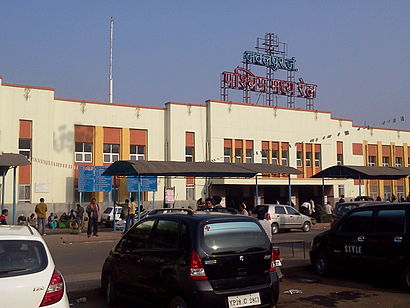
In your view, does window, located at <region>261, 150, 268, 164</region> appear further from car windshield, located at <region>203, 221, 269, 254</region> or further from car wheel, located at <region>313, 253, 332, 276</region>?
car windshield, located at <region>203, 221, 269, 254</region>

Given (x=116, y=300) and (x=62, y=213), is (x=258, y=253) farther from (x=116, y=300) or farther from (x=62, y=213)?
(x=62, y=213)

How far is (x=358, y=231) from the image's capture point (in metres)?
10.9

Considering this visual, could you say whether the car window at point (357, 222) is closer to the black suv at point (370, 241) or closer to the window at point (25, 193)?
the black suv at point (370, 241)

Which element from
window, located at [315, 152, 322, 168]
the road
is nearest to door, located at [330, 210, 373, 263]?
the road

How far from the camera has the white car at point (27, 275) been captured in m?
5.29

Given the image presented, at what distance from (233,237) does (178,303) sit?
3.91ft

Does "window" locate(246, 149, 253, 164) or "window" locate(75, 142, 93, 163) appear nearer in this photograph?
"window" locate(75, 142, 93, 163)

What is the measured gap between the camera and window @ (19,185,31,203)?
3459 cm

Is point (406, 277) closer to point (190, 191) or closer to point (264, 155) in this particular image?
point (190, 191)

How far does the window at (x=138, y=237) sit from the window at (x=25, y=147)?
28.8m

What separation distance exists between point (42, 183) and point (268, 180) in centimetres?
1869

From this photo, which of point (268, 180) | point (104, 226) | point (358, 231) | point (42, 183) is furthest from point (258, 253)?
point (268, 180)

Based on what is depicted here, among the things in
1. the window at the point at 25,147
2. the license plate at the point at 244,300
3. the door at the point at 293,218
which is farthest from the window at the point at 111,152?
the license plate at the point at 244,300

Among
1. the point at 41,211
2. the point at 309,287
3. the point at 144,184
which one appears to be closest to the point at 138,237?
the point at 309,287
